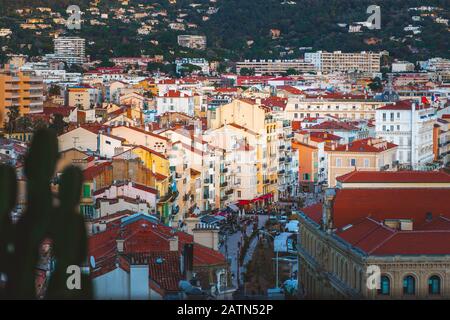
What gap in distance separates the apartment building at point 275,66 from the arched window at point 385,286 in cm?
12455

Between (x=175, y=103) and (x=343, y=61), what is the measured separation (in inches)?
3228

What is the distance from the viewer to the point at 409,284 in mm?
21344

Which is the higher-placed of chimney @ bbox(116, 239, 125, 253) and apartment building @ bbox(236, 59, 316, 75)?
chimney @ bbox(116, 239, 125, 253)

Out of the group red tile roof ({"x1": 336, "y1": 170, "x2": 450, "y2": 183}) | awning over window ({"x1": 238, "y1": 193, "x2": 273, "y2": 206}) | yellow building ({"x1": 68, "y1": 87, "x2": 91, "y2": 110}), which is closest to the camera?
red tile roof ({"x1": 336, "y1": 170, "x2": 450, "y2": 183})

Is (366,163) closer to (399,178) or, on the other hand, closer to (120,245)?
(399,178)

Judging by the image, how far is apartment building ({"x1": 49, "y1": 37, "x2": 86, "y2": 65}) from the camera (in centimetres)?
13625

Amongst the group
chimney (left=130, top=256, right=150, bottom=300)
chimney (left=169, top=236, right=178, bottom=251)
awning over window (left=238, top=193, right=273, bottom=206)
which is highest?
chimney (left=130, top=256, right=150, bottom=300)

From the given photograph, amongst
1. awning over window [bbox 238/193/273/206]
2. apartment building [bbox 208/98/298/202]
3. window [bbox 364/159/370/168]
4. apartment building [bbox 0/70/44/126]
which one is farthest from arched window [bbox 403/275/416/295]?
→ apartment building [bbox 0/70/44/126]

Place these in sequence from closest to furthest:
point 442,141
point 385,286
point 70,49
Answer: point 385,286, point 442,141, point 70,49

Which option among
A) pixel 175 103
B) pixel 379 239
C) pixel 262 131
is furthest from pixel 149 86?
pixel 379 239

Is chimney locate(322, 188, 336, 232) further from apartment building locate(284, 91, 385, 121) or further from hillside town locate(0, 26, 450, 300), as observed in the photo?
apartment building locate(284, 91, 385, 121)

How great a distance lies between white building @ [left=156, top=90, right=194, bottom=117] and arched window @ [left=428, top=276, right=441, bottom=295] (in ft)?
166

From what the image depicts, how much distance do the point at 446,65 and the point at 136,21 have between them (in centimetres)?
4357

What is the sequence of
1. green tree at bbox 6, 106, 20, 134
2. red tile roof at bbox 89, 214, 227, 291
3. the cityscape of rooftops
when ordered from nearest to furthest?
1. the cityscape of rooftops
2. red tile roof at bbox 89, 214, 227, 291
3. green tree at bbox 6, 106, 20, 134
